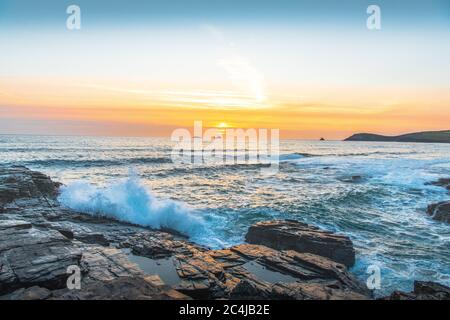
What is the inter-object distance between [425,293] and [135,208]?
13129 millimetres

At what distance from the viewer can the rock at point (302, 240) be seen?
11.2 meters

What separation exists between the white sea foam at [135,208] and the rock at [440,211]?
12.3 m

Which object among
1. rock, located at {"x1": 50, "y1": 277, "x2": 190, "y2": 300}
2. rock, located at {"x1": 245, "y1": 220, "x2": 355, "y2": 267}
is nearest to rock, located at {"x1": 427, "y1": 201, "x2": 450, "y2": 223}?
rock, located at {"x1": 245, "y1": 220, "x2": 355, "y2": 267}

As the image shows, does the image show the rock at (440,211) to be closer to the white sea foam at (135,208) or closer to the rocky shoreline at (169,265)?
the rocky shoreline at (169,265)

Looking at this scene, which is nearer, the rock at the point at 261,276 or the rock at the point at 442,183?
the rock at the point at 261,276

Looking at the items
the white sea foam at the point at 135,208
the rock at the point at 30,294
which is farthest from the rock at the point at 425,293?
the white sea foam at the point at 135,208

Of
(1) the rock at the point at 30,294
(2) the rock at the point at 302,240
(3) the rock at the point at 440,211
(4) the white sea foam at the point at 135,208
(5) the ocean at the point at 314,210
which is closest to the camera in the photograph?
(1) the rock at the point at 30,294

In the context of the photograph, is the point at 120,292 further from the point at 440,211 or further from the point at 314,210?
the point at 440,211
